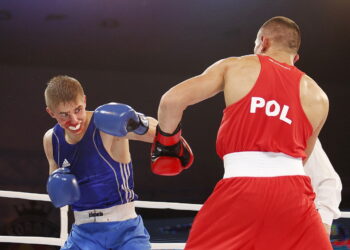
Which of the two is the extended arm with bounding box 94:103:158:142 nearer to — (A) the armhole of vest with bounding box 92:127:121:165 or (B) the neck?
(A) the armhole of vest with bounding box 92:127:121:165

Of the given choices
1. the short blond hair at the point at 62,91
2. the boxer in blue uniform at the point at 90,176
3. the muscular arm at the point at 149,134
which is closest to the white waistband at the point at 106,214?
the boxer in blue uniform at the point at 90,176

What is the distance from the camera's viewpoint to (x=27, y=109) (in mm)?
7875

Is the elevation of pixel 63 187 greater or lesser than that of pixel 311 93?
lesser

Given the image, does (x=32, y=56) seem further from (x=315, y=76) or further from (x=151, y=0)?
(x=315, y=76)

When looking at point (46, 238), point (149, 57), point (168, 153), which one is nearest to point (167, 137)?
point (168, 153)

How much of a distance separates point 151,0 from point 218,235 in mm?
7961

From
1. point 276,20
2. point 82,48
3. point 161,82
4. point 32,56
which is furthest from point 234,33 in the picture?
point 276,20

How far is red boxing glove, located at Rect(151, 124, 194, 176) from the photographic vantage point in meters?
1.75

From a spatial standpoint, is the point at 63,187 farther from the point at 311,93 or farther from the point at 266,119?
the point at 311,93

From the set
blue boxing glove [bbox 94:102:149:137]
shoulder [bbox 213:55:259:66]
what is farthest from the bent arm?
blue boxing glove [bbox 94:102:149:137]

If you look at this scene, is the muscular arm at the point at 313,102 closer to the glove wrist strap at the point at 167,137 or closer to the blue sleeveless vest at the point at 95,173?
the glove wrist strap at the point at 167,137

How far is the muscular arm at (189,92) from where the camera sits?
5.29 feet

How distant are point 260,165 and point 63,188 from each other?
0.88 metres

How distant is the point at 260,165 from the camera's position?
1.60 m
